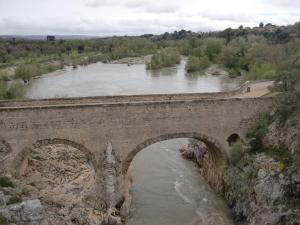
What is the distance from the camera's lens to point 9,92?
107 ft

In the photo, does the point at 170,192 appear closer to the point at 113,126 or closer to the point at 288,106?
the point at 113,126

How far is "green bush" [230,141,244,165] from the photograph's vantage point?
1929 centimetres

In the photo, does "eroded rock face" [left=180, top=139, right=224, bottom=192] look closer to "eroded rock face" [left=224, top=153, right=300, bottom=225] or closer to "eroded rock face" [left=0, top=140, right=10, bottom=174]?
"eroded rock face" [left=224, top=153, right=300, bottom=225]

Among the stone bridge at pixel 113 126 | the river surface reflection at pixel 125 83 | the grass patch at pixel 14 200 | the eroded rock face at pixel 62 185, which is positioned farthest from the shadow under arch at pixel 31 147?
the river surface reflection at pixel 125 83

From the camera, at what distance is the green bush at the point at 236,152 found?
759 inches

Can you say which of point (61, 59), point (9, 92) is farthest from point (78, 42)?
point (9, 92)

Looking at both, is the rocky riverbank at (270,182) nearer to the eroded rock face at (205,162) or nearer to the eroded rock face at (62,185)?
the eroded rock face at (205,162)

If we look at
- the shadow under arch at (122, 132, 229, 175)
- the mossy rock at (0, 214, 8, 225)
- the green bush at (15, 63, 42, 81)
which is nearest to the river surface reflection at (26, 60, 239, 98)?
the green bush at (15, 63, 42, 81)

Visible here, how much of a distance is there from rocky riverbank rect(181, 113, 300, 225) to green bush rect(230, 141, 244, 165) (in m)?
0.20

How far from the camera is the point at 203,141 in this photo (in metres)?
19.9

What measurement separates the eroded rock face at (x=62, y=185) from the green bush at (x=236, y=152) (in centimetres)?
630

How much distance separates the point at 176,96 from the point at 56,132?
657 cm

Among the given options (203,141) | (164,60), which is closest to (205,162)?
(203,141)

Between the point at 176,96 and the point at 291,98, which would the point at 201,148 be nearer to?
the point at 176,96
